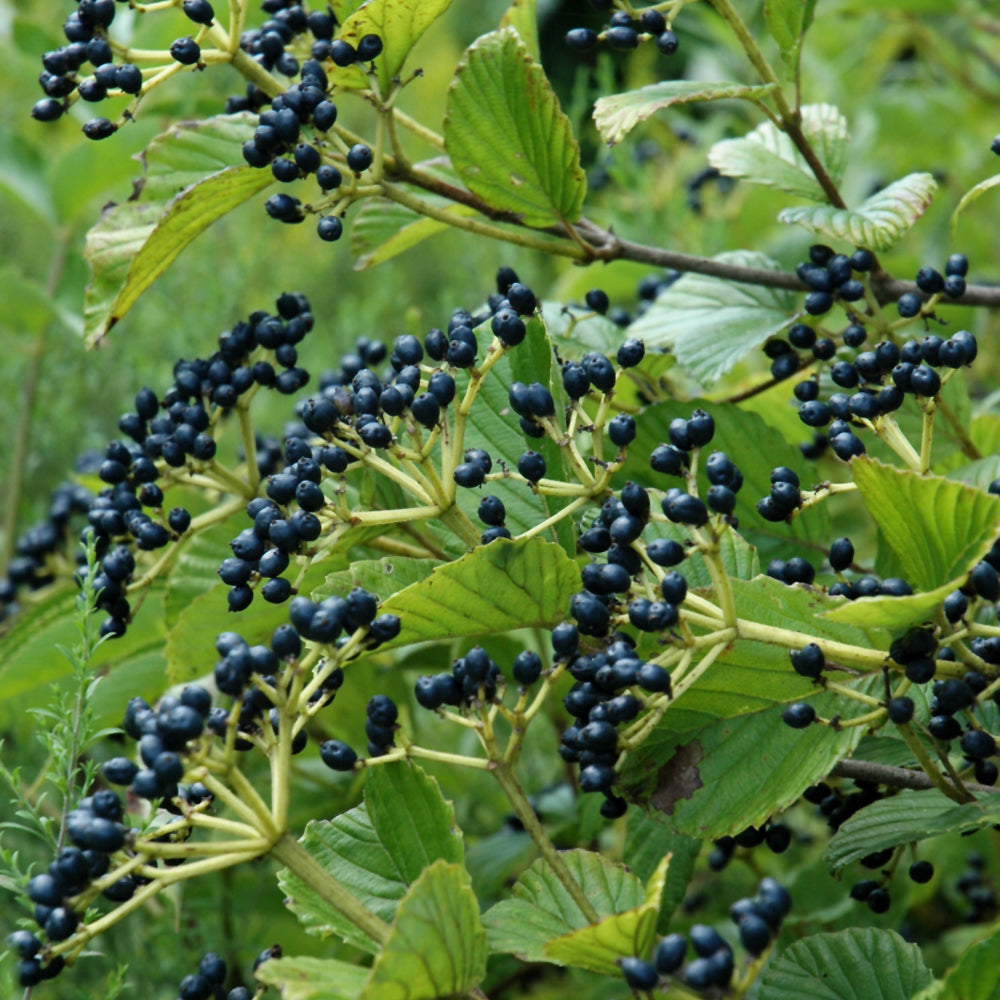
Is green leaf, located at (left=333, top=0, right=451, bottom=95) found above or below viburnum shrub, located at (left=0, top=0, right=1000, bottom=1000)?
above

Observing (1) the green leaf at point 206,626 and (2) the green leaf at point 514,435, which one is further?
(1) the green leaf at point 206,626

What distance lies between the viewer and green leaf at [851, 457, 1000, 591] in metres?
0.93

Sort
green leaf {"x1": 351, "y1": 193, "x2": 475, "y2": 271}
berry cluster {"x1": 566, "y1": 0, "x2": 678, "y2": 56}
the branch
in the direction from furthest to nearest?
1. green leaf {"x1": 351, "y1": 193, "x2": 475, "y2": 271}
2. berry cluster {"x1": 566, "y1": 0, "x2": 678, "y2": 56}
3. the branch

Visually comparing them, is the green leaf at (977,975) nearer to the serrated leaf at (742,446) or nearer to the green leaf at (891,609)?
the green leaf at (891,609)

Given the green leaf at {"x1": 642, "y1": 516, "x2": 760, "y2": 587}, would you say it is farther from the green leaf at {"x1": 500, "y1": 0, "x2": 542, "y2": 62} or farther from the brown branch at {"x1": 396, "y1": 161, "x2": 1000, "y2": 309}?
the green leaf at {"x1": 500, "y1": 0, "x2": 542, "y2": 62}

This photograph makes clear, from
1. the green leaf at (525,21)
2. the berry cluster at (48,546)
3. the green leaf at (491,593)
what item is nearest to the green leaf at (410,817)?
the green leaf at (491,593)

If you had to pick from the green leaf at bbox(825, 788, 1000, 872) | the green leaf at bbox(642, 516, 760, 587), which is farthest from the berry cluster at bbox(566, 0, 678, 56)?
the green leaf at bbox(825, 788, 1000, 872)

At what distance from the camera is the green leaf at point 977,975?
959 mm

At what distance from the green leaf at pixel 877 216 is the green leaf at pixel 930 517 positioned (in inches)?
19.0

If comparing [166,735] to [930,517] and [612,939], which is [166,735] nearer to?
[612,939]

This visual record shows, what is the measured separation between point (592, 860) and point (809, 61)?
2885 mm

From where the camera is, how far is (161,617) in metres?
1.92

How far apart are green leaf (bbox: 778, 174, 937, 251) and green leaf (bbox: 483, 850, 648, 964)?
2.58 feet

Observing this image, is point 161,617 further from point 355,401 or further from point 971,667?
point 971,667
